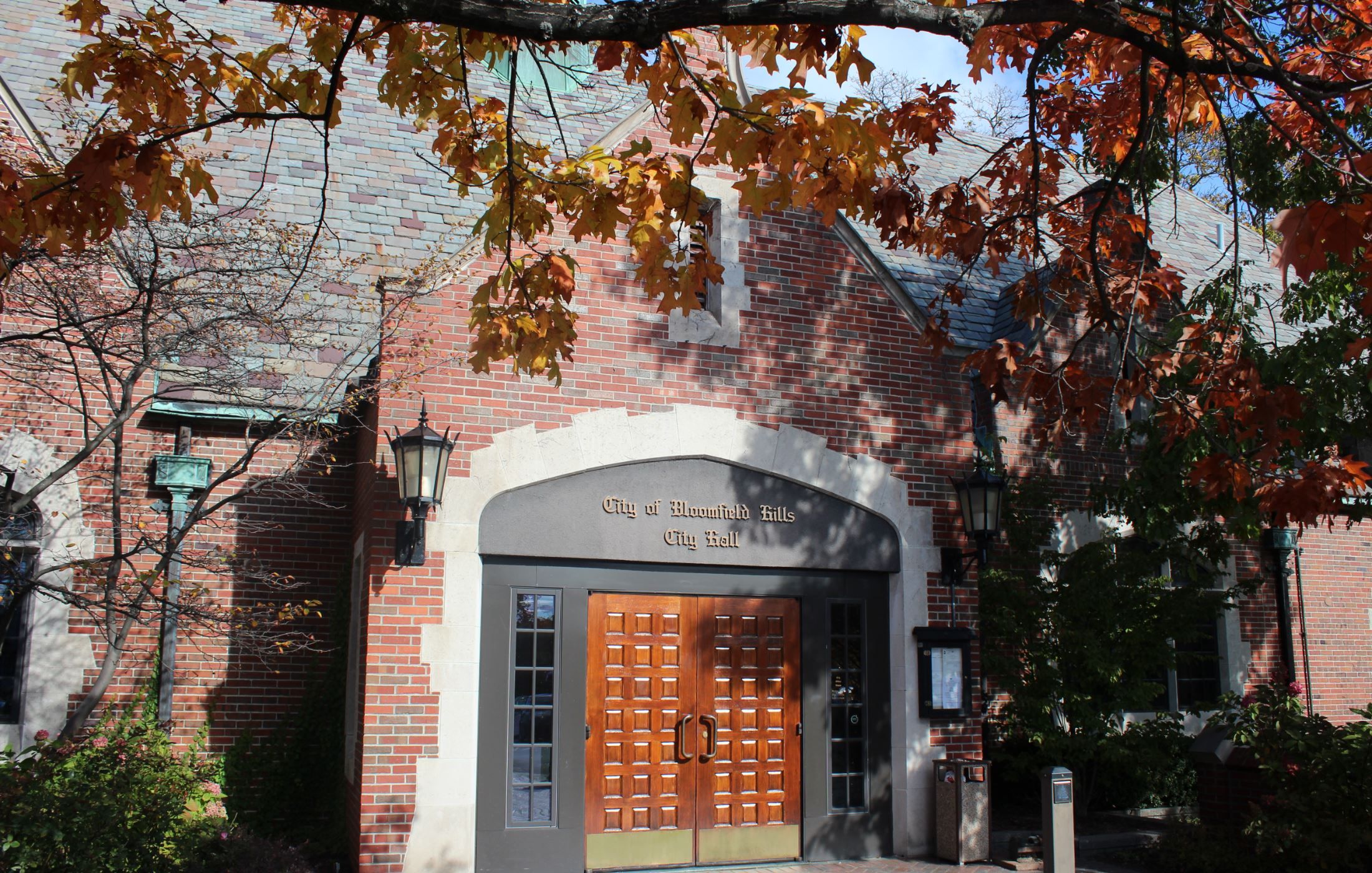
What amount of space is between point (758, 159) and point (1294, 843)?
292 inches

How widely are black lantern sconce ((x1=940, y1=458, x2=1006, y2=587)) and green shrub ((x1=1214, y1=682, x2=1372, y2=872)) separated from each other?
2826 mm

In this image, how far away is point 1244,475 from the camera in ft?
18.6

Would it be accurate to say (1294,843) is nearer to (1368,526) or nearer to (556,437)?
(556,437)

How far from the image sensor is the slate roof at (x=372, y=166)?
12.2 m

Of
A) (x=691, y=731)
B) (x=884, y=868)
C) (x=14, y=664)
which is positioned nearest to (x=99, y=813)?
(x=14, y=664)

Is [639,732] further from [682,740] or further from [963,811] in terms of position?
[963,811]

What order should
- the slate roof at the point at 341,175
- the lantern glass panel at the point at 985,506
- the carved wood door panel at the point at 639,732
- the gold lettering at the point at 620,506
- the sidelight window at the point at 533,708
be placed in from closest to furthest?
the sidelight window at the point at 533,708 → the carved wood door panel at the point at 639,732 → the gold lettering at the point at 620,506 → the lantern glass panel at the point at 985,506 → the slate roof at the point at 341,175

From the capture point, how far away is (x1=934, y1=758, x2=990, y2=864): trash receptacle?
1009 centimetres

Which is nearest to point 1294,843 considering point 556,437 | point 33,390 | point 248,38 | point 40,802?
point 556,437

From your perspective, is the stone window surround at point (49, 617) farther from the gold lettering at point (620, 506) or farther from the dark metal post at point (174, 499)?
the gold lettering at point (620, 506)

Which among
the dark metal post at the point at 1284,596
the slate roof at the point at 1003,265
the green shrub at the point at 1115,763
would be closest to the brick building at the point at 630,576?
the green shrub at the point at 1115,763

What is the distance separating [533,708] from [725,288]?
418cm

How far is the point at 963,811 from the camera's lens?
10.1 metres

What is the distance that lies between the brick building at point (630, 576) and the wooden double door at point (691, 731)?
24mm
